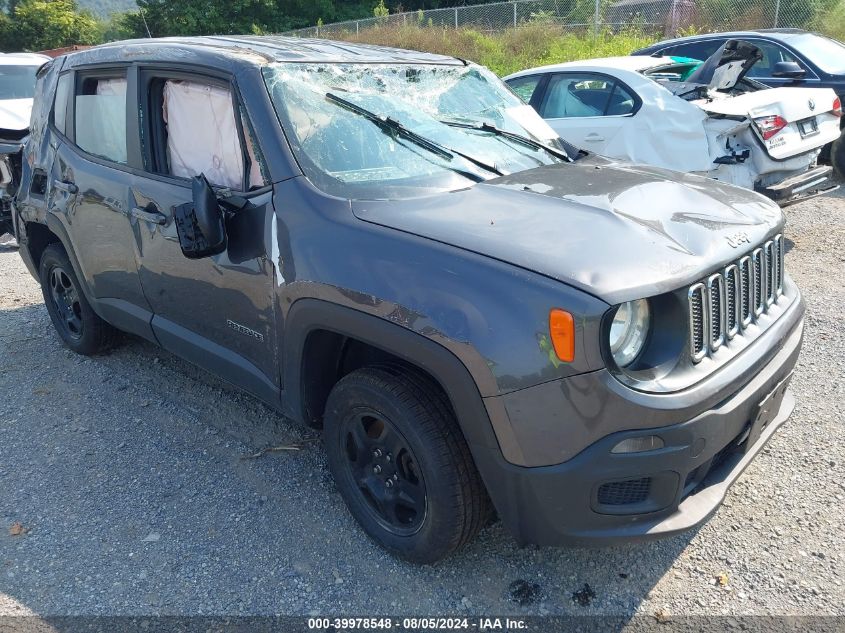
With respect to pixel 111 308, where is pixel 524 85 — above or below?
above

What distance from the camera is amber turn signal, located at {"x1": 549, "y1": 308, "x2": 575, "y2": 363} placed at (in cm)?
205

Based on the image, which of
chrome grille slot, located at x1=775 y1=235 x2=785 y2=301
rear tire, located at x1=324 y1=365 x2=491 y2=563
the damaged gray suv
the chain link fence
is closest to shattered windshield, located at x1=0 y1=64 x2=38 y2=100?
the damaged gray suv

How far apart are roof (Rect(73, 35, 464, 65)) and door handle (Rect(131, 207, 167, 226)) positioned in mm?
751

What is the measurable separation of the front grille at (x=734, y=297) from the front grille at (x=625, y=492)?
0.43 metres

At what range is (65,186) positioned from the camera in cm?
411

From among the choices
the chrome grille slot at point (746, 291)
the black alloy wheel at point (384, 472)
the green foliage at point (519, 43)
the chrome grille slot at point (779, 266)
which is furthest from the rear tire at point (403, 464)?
the green foliage at point (519, 43)

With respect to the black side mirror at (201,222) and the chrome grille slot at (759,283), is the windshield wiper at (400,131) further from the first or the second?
the chrome grille slot at (759,283)

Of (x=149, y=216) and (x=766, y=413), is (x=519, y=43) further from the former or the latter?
(x=766, y=413)

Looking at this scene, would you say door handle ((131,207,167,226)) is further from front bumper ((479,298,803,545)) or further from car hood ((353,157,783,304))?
front bumper ((479,298,803,545))

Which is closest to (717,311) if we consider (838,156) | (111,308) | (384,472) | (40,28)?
(384,472)

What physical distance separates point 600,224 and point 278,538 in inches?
71.4

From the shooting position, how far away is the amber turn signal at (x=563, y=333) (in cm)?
205

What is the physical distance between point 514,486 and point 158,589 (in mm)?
1445

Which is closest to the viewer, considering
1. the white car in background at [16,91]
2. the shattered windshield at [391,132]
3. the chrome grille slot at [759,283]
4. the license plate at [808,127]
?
the chrome grille slot at [759,283]
